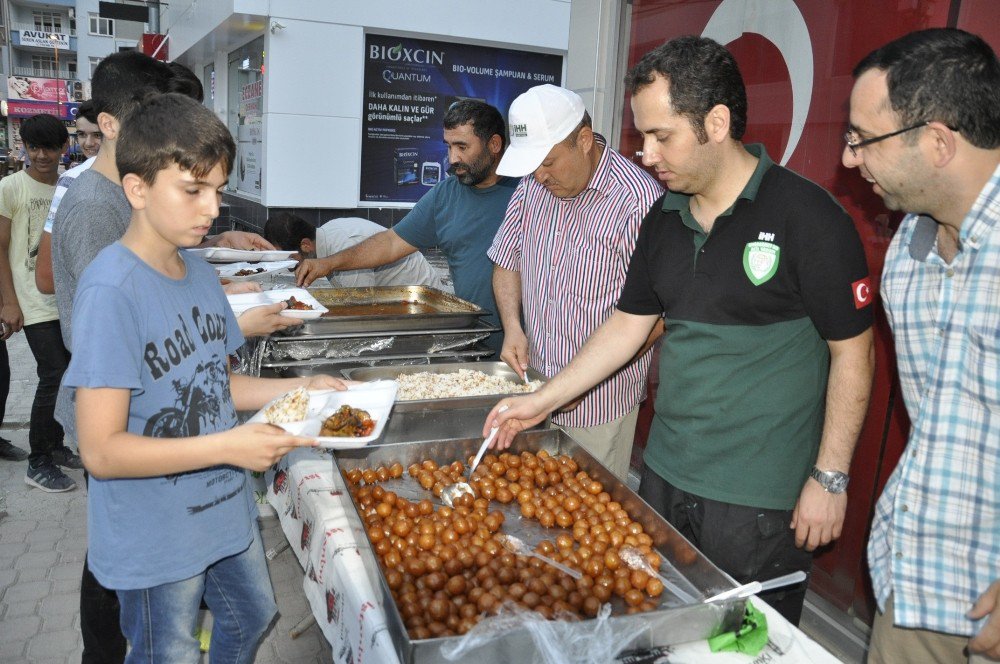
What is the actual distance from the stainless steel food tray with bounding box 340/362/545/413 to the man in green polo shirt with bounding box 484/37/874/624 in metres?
0.80

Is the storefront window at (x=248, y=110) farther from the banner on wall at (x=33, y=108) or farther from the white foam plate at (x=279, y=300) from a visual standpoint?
the banner on wall at (x=33, y=108)

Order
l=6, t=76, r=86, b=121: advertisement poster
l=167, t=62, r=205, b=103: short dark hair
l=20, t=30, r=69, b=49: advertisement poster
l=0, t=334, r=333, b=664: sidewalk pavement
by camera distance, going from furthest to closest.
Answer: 1. l=20, t=30, r=69, b=49: advertisement poster
2. l=6, t=76, r=86, b=121: advertisement poster
3. l=0, t=334, r=333, b=664: sidewalk pavement
4. l=167, t=62, r=205, b=103: short dark hair

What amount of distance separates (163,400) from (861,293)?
5.64 feet

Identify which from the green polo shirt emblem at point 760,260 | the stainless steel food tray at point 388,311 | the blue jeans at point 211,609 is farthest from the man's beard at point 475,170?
the blue jeans at point 211,609

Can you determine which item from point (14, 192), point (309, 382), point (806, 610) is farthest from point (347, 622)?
point (14, 192)

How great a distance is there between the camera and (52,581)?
145 inches

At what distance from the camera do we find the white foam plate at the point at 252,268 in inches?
161

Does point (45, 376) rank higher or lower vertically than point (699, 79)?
lower

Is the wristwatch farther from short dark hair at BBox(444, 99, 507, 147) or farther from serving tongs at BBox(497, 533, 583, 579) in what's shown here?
short dark hair at BBox(444, 99, 507, 147)

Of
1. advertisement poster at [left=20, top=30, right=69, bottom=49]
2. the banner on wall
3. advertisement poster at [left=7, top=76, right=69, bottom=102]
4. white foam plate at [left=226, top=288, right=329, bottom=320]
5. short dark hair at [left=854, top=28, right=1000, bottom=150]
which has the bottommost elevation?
white foam plate at [left=226, top=288, right=329, bottom=320]

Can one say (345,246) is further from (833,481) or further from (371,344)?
(833,481)

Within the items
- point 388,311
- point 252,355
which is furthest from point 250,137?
point 252,355

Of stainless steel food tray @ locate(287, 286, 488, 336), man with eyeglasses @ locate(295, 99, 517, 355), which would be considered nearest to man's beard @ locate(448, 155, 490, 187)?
man with eyeglasses @ locate(295, 99, 517, 355)

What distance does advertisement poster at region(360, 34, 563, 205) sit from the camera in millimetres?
8227
